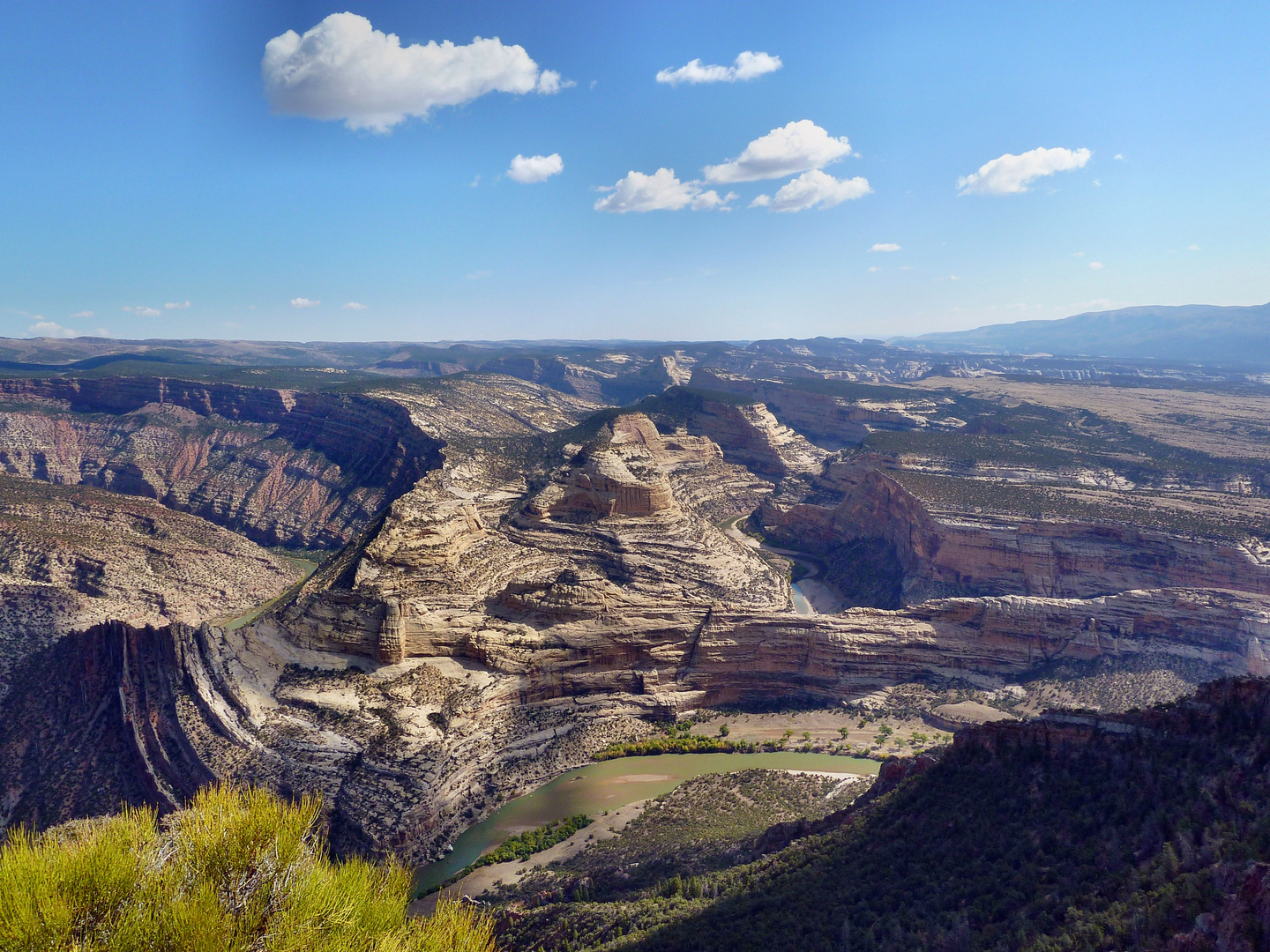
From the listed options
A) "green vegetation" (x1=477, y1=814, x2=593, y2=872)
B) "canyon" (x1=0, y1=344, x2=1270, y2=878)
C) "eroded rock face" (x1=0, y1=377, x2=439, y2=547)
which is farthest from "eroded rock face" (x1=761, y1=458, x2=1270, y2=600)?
"eroded rock face" (x1=0, y1=377, x2=439, y2=547)

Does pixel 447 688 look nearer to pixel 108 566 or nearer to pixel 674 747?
pixel 674 747

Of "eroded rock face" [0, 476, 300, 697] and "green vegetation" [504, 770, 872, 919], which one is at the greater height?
"eroded rock face" [0, 476, 300, 697]

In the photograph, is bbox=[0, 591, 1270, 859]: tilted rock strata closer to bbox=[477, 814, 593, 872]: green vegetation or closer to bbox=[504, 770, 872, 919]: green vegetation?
bbox=[477, 814, 593, 872]: green vegetation

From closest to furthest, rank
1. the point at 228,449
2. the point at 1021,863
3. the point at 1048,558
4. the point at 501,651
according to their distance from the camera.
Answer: the point at 1021,863 < the point at 501,651 < the point at 1048,558 < the point at 228,449

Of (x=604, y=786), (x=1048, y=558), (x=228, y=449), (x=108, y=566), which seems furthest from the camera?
(x=228, y=449)

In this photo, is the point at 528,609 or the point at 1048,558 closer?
the point at 528,609

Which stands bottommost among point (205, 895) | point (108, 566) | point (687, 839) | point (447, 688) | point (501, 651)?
point (687, 839)

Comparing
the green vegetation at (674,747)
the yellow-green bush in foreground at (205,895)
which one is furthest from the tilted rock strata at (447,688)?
the yellow-green bush in foreground at (205,895)

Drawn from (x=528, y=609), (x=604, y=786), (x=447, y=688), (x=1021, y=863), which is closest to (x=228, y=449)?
(x=528, y=609)
